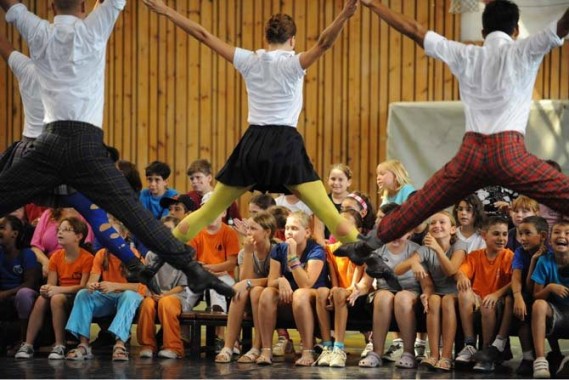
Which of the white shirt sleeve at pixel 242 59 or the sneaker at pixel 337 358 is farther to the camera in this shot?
the sneaker at pixel 337 358

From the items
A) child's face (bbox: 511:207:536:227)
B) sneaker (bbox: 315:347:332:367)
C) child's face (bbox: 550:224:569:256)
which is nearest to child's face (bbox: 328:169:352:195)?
child's face (bbox: 511:207:536:227)

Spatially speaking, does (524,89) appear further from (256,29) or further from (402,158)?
(256,29)

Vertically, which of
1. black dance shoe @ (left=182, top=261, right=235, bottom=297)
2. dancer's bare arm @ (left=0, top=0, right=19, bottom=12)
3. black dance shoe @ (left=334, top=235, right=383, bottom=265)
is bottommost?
black dance shoe @ (left=182, top=261, right=235, bottom=297)

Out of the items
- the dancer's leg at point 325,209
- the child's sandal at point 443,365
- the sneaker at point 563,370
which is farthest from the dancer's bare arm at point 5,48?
the sneaker at point 563,370

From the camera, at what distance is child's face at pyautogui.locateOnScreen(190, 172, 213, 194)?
33.9 ft

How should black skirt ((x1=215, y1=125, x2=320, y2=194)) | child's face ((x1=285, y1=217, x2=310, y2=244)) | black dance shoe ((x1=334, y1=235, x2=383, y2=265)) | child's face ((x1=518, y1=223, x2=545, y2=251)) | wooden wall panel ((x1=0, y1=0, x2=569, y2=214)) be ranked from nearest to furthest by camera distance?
black dance shoe ((x1=334, y1=235, x2=383, y2=265))
black skirt ((x1=215, y1=125, x2=320, y2=194))
child's face ((x1=518, y1=223, x2=545, y2=251))
child's face ((x1=285, y1=217, x2=310, y2=244))
wooden wall panel ((x1=0, y1=0, x2=569, y2=214))

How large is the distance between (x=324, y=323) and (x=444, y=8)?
4.77m

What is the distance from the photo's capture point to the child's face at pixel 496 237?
8.41 metres

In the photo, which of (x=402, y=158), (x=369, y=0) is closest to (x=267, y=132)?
(x=369, y=0)

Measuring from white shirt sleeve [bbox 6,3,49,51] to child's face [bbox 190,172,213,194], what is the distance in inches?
137

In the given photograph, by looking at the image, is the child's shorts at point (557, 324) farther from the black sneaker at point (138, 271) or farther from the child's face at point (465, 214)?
the black sneaker at point (138, 271)

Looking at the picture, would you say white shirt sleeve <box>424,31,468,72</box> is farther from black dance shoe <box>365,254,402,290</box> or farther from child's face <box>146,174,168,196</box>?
child's face <box>146,174,168,196</box>

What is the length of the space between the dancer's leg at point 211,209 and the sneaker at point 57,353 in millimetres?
1838

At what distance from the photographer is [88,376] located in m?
7.95
